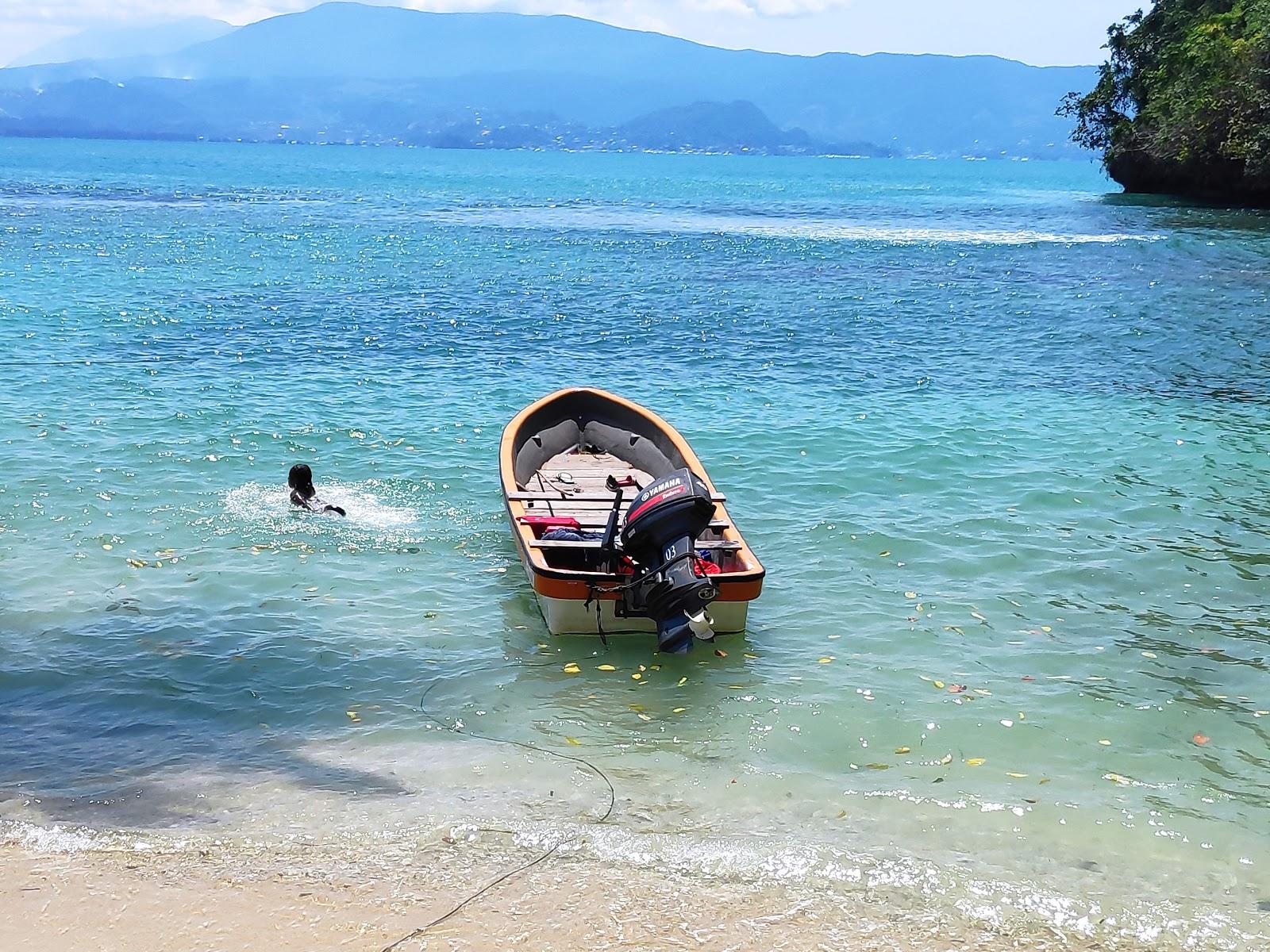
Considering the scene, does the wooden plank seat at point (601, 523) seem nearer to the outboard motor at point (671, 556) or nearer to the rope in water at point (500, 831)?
the outboard motor at point (671, 556)

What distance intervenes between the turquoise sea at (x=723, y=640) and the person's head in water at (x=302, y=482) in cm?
36

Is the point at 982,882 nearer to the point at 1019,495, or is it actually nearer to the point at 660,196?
the point at 1019,495

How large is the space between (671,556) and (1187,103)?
57736mm

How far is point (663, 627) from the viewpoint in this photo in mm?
10789

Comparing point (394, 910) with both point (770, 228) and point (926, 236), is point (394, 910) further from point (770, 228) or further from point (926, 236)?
point (770, 228)

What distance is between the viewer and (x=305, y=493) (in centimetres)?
1517

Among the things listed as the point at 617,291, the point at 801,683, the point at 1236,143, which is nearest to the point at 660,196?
the point at 1236,143

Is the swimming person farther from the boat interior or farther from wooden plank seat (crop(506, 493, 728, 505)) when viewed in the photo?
wooden plank seat (crop(506, 493, 728, 505))

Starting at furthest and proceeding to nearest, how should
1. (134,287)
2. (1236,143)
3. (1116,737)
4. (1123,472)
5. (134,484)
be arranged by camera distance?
(1236,143)
(134,287)
(1123,472)
(134,484)
(1116,737)

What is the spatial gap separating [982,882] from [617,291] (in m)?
28.9

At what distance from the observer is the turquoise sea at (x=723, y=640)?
8.55 metres

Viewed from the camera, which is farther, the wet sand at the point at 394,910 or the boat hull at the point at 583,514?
the boat hull at the point at 583,514

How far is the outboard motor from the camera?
10734 millimetres

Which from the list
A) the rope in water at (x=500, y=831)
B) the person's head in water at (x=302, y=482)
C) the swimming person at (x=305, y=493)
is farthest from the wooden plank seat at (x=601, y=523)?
the person's head in water at (x=302, y=482)
